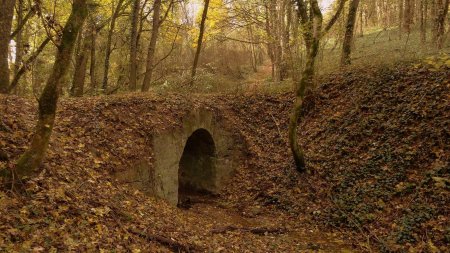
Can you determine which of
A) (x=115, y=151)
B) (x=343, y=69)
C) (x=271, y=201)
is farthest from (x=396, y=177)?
(x=115, y=151)

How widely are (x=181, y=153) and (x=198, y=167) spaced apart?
2.64 metres

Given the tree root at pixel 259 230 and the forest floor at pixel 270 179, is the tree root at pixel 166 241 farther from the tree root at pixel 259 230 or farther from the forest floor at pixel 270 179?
the tree root at pixel 259 230

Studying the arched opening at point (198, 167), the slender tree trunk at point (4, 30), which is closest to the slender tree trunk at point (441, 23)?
the arched opening at point (198, 167)

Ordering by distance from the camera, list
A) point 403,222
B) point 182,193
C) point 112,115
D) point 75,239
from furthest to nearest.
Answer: point 182,193, point 112,115, point 403,222, point 75,239

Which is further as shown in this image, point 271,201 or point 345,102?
point 345,102

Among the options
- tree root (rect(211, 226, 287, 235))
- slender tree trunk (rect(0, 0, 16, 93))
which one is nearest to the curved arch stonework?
tree root (rect(211, 226, 287, 235))

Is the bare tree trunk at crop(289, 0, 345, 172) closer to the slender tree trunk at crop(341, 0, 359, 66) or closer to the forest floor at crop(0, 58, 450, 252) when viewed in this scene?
the forest floor at crop(0, 58, 450, 252)

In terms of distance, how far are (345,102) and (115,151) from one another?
8.16 meters

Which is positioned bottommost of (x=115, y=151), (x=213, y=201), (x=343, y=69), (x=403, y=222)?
(x=213, y=201)

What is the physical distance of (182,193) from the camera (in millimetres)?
13281

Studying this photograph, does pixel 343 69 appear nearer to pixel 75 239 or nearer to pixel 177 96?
pixel 177 96

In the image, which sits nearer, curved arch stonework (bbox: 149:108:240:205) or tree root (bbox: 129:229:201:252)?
tree root (bbox: 129:229:201:252)

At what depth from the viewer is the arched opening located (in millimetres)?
12992

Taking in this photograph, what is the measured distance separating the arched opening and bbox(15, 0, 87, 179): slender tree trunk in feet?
24.1
